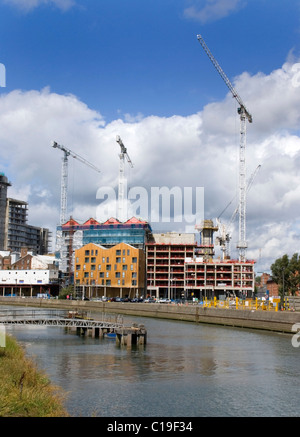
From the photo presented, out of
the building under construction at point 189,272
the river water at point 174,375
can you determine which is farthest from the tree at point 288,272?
the river water at point 174,375

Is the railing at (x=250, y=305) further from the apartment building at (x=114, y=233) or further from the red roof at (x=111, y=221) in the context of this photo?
the red roof at (x=111, y=221)

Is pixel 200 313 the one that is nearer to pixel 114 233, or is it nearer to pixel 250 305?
pixel 250 305

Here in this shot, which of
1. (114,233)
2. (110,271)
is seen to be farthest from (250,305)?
(114,233)

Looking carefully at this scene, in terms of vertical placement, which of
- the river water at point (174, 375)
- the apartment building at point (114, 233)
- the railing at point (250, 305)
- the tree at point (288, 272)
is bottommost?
the river water at point (174, 375)

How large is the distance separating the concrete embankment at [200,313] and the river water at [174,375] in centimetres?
745

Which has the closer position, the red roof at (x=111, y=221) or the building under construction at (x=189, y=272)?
the building under construction at (x=189, y=272)

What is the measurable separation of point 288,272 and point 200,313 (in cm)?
3466

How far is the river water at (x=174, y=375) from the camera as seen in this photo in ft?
101

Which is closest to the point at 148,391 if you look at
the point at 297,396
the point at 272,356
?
the point at 297,396

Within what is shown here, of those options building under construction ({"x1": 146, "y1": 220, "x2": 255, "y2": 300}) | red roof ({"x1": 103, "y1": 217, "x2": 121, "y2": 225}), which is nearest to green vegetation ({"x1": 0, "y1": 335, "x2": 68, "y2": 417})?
building under construction ({"x1": 146, "y1": 220, "x2": 255, "y2": 300})

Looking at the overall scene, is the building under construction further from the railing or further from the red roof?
the railing

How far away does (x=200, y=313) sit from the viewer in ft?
308

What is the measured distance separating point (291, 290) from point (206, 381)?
8873 centimetres
